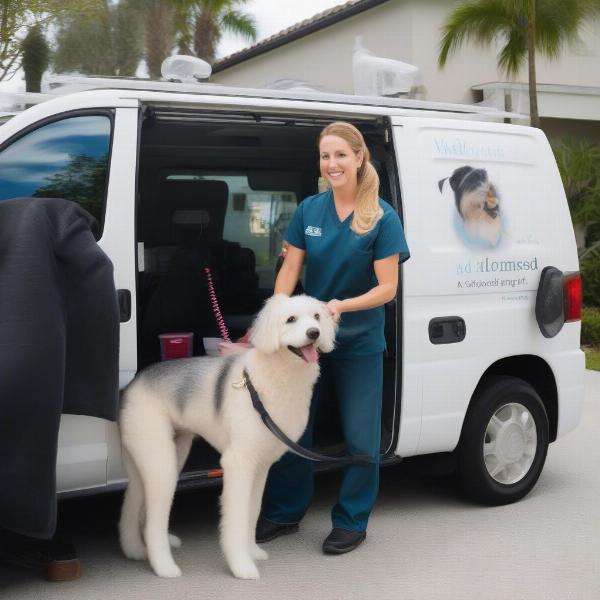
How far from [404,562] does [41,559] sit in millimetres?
1654

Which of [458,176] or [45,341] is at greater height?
[458,176]

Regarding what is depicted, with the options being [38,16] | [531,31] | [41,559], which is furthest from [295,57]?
[41,559]

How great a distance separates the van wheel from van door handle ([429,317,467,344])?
451 mm

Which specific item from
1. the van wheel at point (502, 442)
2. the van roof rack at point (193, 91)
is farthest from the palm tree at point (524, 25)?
the van wheel at point (502, 442)

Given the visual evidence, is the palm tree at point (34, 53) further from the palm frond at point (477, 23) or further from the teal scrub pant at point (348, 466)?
the teal scrub pant at point (348, 466)

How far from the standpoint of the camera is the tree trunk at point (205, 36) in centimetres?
2470

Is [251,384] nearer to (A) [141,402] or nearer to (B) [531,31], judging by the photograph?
(A) [141,402]

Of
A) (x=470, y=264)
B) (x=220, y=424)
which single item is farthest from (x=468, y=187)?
(x=220, y=424)

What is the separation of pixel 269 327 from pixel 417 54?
13900mm

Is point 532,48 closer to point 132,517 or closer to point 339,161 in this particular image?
point 339,161

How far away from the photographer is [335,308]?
4.21 metres

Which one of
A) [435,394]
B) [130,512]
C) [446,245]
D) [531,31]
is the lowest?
[130,512]

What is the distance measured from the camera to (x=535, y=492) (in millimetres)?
5902

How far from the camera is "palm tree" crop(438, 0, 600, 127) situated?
44.4ft
